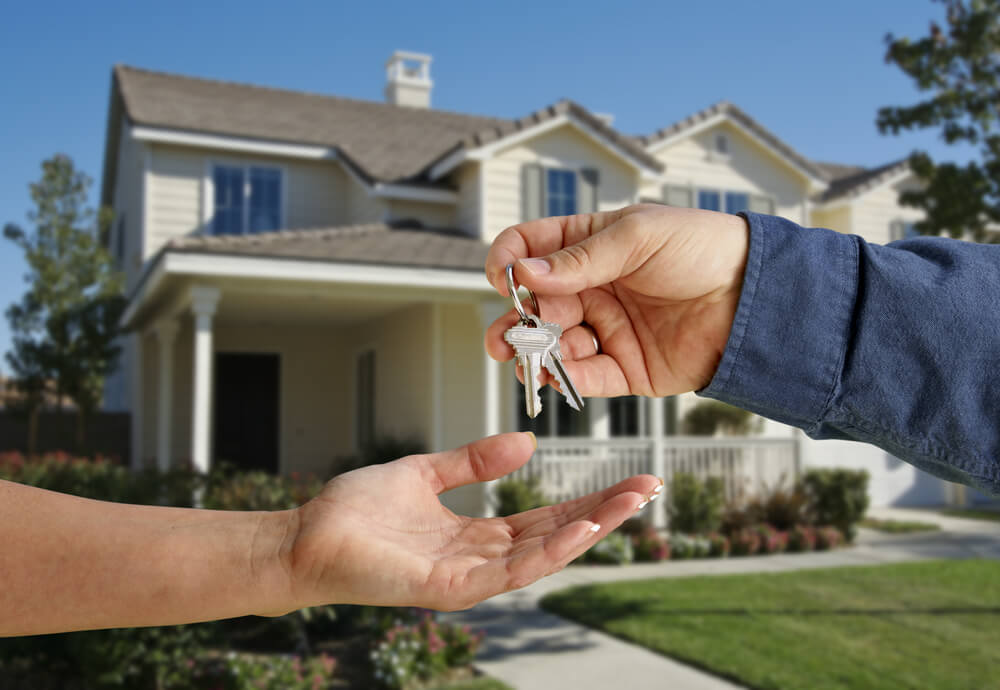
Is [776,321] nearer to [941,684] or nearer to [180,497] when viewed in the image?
[941,684]

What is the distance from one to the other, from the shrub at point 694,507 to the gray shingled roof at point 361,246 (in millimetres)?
4100

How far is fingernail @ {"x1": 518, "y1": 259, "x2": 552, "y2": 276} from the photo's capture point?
5.27 feet

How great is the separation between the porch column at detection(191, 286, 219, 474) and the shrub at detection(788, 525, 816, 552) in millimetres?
7607

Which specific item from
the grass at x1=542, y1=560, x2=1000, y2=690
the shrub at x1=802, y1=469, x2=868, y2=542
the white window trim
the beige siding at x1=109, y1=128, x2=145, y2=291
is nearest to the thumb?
the grass at x1=542, y1=560, x2=1000, y2=690

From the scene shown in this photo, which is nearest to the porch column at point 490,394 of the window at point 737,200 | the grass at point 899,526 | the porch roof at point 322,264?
the porch roof at point 322,264

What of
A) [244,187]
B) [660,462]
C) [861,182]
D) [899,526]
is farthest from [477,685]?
[861,182]

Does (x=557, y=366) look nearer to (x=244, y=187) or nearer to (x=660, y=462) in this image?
(x=660, y=462)

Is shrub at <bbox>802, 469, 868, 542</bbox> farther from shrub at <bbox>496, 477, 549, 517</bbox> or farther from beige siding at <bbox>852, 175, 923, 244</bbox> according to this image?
beige siding at <bbox>852, 175, 923, 244</bbox>

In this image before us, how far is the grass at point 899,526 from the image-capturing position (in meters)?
13.0

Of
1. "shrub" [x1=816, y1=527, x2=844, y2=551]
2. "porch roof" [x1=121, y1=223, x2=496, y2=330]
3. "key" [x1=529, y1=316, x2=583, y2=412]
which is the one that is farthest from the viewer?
"shrub" [x1=816, y1=527, x2=844, y2=551]

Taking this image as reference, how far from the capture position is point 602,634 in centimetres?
702

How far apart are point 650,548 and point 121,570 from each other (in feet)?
31.9

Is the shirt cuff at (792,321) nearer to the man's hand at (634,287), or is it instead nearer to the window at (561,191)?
the man's hand at (634,287)

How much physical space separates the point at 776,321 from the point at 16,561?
145 cm
